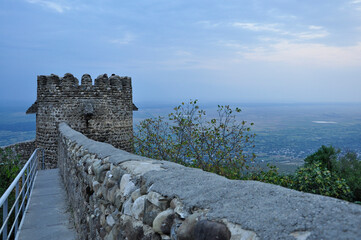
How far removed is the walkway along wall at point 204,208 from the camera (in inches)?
50.2

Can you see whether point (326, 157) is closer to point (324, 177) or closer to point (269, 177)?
point (324, 177)

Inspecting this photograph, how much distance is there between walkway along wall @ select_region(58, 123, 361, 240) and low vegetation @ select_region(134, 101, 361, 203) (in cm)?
576

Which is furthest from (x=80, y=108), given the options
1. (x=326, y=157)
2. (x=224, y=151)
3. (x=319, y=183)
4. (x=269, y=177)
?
(x=326, y=157)

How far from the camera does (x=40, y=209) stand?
6441 millimetres

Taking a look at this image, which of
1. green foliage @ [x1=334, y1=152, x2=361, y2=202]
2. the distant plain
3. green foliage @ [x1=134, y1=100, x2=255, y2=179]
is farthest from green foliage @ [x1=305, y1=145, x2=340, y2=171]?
green foliage @ [x1=134, y1=100, x2=255, y2=179]

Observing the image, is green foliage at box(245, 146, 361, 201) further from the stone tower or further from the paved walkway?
the stone tower

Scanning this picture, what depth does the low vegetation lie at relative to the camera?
8.78m

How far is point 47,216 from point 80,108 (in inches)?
307

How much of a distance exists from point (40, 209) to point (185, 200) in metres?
5.65

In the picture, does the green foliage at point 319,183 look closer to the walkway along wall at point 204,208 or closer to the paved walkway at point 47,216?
the paved walkway at point 47,216

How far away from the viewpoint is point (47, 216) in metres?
5.95

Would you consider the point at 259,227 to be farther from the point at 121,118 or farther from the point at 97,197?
the point at 121,118

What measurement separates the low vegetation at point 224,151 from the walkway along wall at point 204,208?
5.76 metres

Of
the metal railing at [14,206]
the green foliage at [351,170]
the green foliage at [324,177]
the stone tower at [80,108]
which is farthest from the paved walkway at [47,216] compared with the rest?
the green foliage at [351,170]
